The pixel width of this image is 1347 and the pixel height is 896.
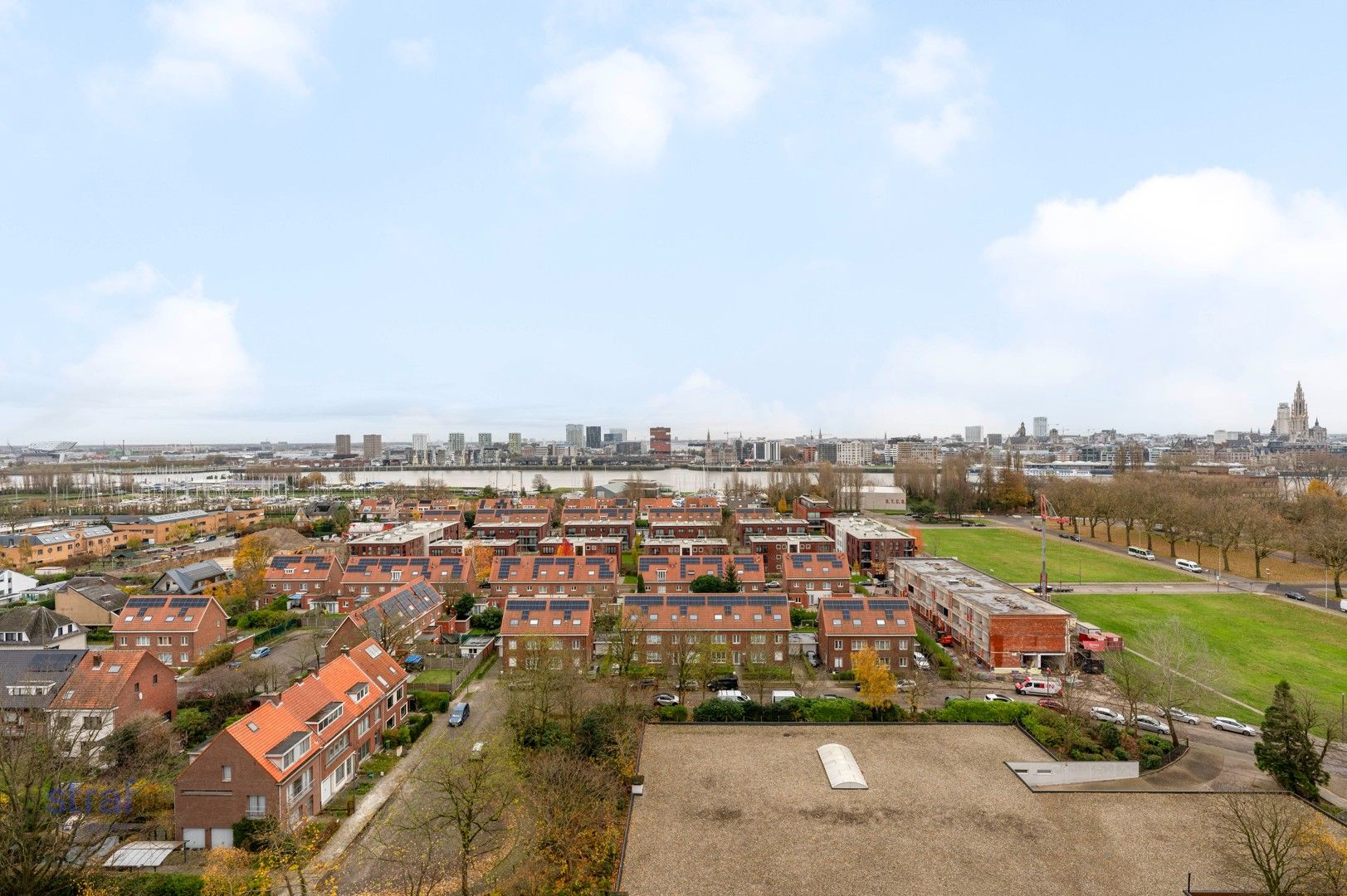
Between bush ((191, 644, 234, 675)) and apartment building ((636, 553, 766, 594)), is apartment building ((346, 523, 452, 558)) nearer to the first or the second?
bush ((191, 644, 234, 675))

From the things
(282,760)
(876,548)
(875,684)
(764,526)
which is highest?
(764,526)

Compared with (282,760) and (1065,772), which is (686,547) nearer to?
(1065,772)

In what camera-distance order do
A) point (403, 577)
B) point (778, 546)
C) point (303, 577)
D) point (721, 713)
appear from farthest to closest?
point (778, 546) → point (303, 577) → point (403, 577) → point (721, 713)

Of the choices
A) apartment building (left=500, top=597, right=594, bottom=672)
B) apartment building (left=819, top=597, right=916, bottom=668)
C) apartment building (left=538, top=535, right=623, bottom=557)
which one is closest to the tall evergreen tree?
apartment building (left=819, top=597, right=916, bottom=668)

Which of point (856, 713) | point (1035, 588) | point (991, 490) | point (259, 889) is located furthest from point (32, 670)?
point (991, 490)

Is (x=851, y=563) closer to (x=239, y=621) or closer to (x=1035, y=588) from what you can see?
(x=1035, y=588)

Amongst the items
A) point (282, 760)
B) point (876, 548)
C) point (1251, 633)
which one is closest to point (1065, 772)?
point (282, 760)
